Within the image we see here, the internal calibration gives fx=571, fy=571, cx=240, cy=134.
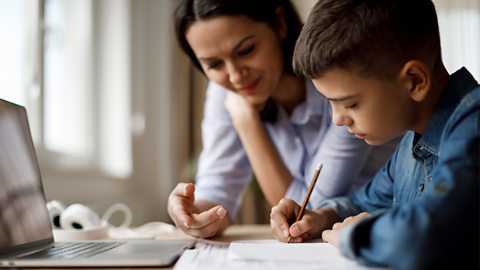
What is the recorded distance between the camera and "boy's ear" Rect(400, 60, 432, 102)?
803 mm

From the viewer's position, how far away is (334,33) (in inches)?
32.0

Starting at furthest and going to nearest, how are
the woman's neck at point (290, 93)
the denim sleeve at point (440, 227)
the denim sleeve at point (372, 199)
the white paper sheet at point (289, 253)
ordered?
the woman's neck at point (290, 93)
the denim sleeve at point (372, 199)
the white paper sheet at point (289, 253)
the denim sleeve at point (440, 227)

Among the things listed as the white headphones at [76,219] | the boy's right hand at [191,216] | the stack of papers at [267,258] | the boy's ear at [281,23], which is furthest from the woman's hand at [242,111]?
the stack of papers at [267,258]

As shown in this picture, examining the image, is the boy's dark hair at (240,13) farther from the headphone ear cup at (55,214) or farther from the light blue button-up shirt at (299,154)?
the headphone ear cup at (55,214)

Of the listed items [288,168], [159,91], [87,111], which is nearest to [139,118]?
[159,91]

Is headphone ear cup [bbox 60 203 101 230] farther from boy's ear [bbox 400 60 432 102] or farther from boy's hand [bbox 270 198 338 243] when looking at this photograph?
boy's ear [bbox 400 60 432 102]

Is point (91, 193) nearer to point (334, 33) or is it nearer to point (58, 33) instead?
point (58, 33)

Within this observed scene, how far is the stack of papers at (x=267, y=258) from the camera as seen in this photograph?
67 centimetres

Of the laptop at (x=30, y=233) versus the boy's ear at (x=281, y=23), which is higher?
the boy's ear at (x=281, y=23)

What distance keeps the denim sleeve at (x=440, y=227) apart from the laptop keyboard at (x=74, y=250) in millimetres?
432

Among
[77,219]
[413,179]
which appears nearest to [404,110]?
[413,179]

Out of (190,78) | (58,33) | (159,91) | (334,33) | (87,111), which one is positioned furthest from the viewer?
(190,78)

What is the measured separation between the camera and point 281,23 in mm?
1357

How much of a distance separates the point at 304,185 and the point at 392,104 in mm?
712
